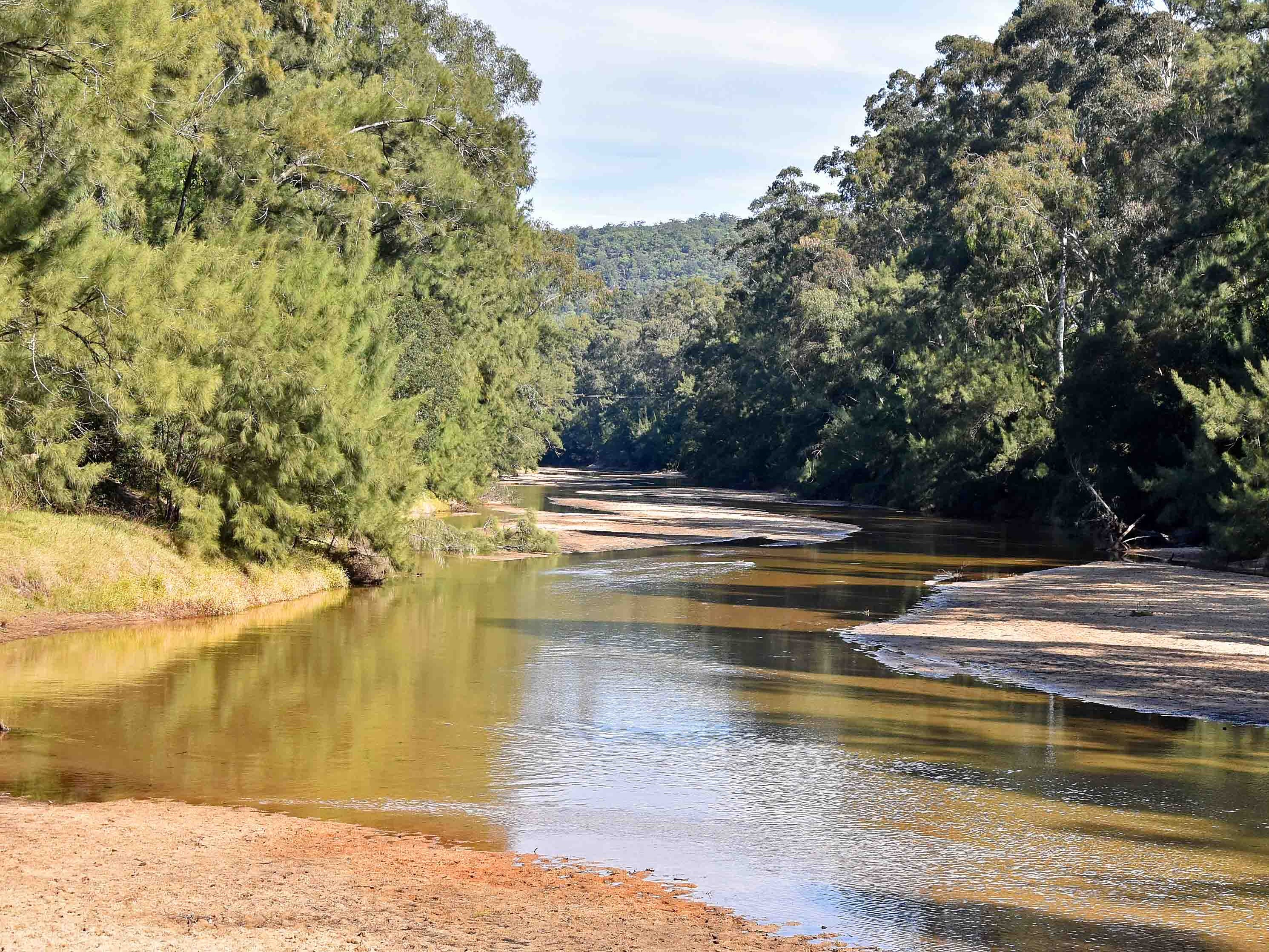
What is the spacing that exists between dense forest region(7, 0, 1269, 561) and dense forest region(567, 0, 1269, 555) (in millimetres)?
188

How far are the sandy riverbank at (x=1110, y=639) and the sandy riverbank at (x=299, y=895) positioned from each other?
10.6 meters

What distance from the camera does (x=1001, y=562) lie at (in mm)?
39031

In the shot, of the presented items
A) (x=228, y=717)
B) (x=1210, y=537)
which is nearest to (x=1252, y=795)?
(x=228, y=717)

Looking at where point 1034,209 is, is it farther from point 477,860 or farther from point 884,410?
point 477,860

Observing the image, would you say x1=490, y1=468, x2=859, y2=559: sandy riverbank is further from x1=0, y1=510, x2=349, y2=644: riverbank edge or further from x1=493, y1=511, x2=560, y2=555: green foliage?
x1=0, y1=510, x2=349, y2=644: riverbank edge

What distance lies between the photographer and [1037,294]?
192 feet

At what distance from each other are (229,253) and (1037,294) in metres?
42.1

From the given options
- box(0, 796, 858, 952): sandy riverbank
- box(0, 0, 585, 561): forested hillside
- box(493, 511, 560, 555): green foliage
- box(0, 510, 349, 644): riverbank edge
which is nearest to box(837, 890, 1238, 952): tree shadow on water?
box(0, 796, 858, 952): sandy riverbank

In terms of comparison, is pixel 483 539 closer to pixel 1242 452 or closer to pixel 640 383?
pixel 1242 452

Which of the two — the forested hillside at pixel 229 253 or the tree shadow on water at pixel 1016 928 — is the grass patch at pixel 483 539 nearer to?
the forested hillside at pixel 229 253

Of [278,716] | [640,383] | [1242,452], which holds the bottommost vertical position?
[278,716]

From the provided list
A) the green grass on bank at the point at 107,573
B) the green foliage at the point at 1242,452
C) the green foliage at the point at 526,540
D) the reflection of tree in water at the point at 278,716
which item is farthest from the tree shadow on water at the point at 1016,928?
the green foliage at the point at 526,540

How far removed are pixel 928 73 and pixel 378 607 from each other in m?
68.2

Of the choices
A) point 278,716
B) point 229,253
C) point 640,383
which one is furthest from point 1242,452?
point 640,383
